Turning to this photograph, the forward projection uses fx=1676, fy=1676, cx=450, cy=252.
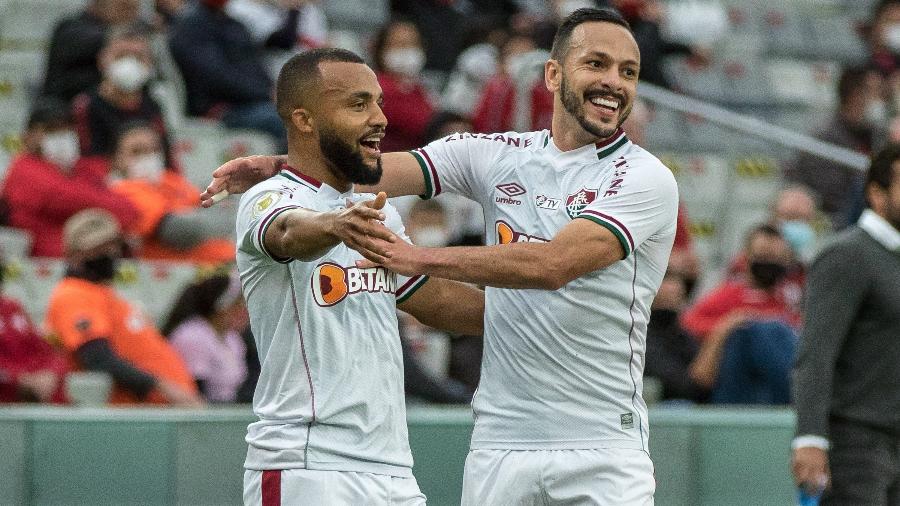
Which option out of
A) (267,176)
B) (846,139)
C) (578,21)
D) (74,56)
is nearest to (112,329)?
(74,56)

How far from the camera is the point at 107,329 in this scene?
7496 mm

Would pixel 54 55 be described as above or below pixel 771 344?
above

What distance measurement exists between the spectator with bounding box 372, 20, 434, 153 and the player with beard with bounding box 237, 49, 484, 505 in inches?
234

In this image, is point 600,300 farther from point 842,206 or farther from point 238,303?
point 842,206

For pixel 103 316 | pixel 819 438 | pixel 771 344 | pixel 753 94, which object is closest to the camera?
pixel 819 438

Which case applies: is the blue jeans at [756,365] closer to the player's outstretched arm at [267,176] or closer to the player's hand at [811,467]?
the player's hand at [811,467]

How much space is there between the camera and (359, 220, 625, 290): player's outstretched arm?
4.20 metres

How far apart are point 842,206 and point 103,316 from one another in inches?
227

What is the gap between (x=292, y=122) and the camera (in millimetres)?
4359

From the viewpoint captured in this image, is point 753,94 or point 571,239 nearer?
point 571,239

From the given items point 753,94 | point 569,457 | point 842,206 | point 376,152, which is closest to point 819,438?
point 569,457

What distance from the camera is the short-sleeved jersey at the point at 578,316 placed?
4.57 metres

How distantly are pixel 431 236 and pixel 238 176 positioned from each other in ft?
15.5

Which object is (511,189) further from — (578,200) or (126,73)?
(126,73)
